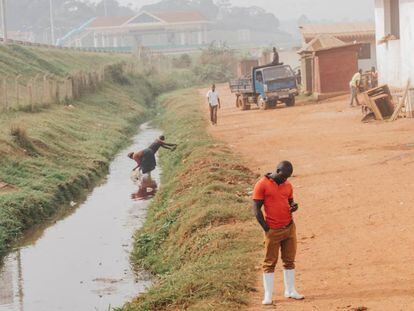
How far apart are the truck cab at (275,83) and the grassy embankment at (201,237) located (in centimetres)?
1421

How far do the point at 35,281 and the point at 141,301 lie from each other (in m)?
4.20

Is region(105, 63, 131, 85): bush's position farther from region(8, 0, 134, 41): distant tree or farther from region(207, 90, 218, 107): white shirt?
region(8, 0, 134, 41): distant tree

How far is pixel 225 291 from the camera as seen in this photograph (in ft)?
34.0

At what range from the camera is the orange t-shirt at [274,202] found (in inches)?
387

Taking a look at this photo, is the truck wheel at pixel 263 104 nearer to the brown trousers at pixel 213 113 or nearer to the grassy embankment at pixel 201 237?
the brown trousers at pixel 213 113

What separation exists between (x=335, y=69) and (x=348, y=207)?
26342 millimetres

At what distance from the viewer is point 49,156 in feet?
85.5

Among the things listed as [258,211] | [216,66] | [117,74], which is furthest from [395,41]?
[216,66]

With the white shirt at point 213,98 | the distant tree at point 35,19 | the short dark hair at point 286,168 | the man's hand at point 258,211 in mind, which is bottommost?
the man's hand at point 258,211

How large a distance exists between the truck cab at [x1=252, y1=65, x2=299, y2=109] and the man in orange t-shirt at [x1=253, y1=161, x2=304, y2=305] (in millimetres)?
29624

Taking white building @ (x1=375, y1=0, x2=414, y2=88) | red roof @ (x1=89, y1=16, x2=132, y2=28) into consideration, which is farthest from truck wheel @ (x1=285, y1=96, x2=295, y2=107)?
red roof @ (x1=89, y1=16, x2=132, y2=28)

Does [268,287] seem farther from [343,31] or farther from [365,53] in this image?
[343,31]

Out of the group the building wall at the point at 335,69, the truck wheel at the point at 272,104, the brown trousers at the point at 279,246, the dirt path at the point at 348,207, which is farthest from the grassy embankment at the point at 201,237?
the building wall at the point at 335,69

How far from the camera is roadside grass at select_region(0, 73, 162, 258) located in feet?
64.2
